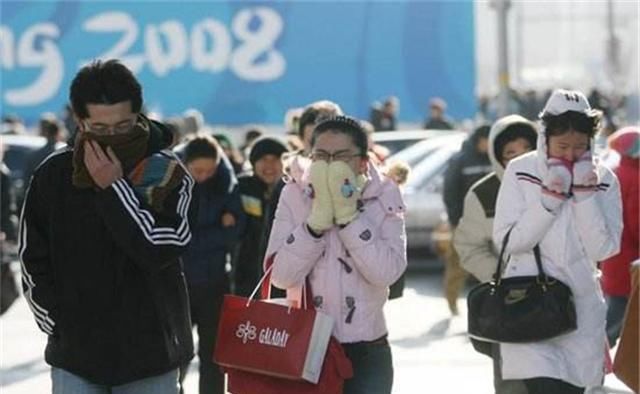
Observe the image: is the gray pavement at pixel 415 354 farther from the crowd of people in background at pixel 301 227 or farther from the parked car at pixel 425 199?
the crowd of people in background at pixel 301 227

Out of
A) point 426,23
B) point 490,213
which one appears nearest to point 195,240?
point 490,213

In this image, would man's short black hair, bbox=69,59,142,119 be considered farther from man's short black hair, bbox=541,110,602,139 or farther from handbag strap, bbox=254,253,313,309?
man's short black hair, bbox=541,110,602,139

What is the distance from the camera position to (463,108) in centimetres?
2977

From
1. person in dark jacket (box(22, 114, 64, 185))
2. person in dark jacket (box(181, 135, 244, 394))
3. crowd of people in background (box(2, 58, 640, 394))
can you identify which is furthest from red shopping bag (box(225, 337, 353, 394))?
person in dark jacket (box(22, 114, 64, 185))

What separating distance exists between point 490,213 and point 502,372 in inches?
47.4

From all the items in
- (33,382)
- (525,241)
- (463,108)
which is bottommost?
(463,108)

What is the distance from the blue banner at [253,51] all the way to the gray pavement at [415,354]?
1296cm

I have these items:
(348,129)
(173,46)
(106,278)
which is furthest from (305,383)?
(173,46)

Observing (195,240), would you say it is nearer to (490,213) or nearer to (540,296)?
(490,213)

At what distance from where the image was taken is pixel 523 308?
6.47 metres

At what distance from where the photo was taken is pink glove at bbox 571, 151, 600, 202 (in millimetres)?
6488

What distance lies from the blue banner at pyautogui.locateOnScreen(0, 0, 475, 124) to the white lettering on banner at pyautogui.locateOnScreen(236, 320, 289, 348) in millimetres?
22593

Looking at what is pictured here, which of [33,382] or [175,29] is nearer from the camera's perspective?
[33,382]

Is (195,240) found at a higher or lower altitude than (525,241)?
lower
